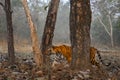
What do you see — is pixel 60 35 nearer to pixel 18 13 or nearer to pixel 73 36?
pixel 18 13

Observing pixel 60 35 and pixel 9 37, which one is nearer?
pixel 9 37

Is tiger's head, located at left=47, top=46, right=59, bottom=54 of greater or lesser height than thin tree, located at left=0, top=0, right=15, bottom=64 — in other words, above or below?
below

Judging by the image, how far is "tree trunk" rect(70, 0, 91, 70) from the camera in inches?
394

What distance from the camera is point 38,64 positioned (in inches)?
456

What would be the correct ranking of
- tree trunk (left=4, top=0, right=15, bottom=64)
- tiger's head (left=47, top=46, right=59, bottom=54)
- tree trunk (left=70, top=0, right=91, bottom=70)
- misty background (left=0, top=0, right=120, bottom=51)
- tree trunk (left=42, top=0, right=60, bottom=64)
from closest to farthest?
1. tree trunk (left=70, top=0, right=91, bottom=70)
2. tiger's head (left=47, top=46, right=59, bottom=54)
3. tree trunk (left=42, top=0, right=60, bottom=64)
4. tree trunk (left=4, top=0, right=15, bottom=64)
5. misty background (left=0, top=0, right=120, bottom=51)

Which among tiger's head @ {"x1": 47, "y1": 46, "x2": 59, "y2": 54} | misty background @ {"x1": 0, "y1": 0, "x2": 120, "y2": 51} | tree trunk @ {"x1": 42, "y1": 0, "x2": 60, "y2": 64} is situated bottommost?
tiger's head @ {"x1": 47, "y1": 46, "x2": 59, "y2": 54}

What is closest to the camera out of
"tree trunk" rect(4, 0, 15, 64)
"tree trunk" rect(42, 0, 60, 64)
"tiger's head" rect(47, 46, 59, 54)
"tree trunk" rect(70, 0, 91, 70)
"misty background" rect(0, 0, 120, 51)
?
"tree trunk" rect(70, 0, 91, 70)

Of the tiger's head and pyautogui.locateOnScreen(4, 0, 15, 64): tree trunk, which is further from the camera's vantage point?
pyautogui.locateOnScreen(4, 0, 15, 64): tree trunk

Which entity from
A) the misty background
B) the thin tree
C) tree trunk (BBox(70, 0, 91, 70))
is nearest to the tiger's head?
tree trunk (BBox(70, 0, 91, 70))

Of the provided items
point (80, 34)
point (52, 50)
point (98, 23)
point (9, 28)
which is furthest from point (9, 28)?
point (98, 23)

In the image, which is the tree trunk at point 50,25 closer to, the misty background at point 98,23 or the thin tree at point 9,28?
the thin tree at point 9,28

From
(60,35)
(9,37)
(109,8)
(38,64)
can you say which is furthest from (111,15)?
(38,64)

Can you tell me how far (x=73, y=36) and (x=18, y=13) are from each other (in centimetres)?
4323

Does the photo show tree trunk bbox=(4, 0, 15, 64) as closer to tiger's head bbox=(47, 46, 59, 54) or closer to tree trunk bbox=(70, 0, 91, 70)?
tiger's head bbox=(47, 46, 59, 54)
